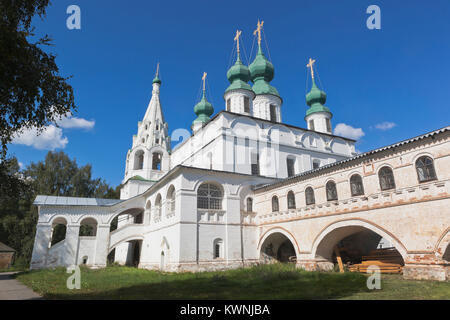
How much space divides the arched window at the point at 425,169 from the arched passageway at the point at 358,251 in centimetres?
276

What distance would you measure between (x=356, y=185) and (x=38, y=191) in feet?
102

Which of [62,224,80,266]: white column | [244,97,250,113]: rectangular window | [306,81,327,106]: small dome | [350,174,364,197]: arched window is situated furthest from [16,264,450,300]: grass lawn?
[306,81,327,106]: small dome

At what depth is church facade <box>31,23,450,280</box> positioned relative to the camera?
10855 millimetres

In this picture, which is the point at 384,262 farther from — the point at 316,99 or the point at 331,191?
the point at 316,99

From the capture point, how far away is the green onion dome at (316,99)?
29344 mm

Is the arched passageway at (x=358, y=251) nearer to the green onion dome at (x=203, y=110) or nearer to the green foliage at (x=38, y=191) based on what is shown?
the green onion dome at (x=203, y=110)

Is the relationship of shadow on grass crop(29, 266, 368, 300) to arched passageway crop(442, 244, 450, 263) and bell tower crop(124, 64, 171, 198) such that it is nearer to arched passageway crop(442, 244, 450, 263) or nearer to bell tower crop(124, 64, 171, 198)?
arched passageway crop(442, 244, 450, 263)

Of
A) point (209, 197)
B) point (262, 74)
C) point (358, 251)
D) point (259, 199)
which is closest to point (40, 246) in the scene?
point (209, 197)

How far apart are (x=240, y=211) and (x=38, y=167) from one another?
1023 inches

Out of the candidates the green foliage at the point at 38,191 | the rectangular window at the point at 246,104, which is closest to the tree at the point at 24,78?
the rectangular window at the point at 246,104

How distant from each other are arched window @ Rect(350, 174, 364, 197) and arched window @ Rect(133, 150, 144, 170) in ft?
65.9
